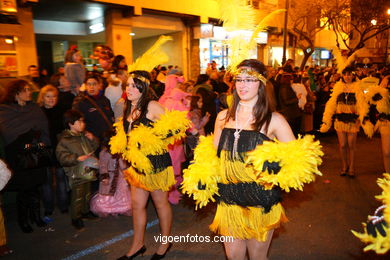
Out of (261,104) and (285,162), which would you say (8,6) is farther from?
(285,162)

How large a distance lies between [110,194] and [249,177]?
286 centimetres

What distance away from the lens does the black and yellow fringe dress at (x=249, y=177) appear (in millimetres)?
2164

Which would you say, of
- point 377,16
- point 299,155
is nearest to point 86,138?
point 299,155

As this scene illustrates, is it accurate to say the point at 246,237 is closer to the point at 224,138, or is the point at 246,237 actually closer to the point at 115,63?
the point at 224,138

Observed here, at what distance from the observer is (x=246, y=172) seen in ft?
7.72

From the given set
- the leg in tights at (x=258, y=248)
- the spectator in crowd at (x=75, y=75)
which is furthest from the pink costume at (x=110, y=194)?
the leg in tights at (x=258, y=248)

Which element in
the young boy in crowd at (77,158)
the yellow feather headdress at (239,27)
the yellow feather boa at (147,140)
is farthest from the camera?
the young boy in crowd at (77,158)

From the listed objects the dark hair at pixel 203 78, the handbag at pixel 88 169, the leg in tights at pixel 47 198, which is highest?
the dark hair at pixel 203 78

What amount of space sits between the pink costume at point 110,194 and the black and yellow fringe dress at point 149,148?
1.32 meters

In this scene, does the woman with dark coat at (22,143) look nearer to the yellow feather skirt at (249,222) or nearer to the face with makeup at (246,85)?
the yellow feather skirt at (249,222)

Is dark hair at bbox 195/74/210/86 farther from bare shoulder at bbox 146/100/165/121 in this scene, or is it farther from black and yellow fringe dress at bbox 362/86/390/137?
bare shoulder at bbox 146/100/165/121

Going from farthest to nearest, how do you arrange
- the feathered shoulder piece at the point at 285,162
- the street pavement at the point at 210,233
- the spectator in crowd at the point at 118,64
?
the spectator in crowd at the point at 118,64 → the street pavement at the point at 210,233 → the feathered shoulder piece at the point at 285,162

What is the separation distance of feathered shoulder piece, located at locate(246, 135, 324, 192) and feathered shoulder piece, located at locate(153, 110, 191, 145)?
4.03ft

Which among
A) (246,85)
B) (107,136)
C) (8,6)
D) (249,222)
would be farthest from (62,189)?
(8,6)
